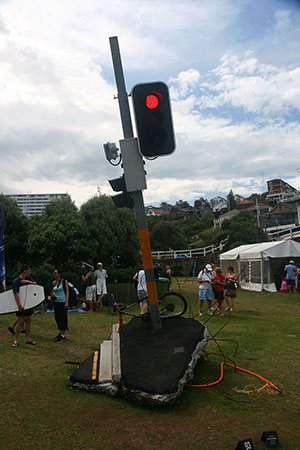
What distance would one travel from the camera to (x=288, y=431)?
12.8ft

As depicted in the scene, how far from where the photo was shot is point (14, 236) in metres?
21.5

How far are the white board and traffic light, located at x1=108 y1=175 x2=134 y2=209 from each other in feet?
11.2

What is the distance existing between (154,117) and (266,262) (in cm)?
1714

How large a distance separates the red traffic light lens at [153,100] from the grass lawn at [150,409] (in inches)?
156

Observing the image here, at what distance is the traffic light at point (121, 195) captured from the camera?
234 inches

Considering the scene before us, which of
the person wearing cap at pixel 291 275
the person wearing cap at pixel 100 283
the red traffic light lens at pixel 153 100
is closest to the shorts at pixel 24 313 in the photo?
the red traffic light lens at pixel 153 100

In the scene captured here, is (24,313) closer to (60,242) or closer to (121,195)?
(121,195)

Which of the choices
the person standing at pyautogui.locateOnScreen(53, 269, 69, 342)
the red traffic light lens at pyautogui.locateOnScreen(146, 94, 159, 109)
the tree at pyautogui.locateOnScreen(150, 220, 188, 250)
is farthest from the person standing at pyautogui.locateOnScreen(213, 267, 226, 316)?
the tree at pyautogui.locateOnScreen(150, 220, 188, 250)

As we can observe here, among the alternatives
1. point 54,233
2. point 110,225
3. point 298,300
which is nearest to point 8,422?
point 54,233

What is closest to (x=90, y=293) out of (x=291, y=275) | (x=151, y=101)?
(x=151, y=101)

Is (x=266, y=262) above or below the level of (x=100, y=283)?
below

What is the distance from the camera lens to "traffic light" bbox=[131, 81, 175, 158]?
5.26m

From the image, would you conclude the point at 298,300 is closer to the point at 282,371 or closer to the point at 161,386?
the point at 282,371

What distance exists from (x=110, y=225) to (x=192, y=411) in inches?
785
